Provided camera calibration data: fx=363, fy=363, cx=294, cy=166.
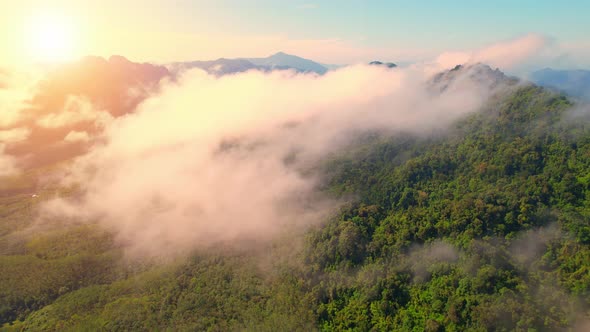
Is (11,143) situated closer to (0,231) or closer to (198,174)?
(0,231)

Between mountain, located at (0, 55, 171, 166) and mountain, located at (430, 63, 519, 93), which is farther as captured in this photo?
mountain, located at (0, 55, 171, 166)

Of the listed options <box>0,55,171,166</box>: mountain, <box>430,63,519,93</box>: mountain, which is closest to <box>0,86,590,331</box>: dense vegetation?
<box>430,63,519,93</box>: mountain

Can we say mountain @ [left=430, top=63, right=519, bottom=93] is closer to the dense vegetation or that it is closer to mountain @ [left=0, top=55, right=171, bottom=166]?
the dense vegetation

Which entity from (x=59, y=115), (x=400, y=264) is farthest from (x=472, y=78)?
(x=59, y=115)

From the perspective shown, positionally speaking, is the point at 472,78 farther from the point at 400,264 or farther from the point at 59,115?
the point at 59,115

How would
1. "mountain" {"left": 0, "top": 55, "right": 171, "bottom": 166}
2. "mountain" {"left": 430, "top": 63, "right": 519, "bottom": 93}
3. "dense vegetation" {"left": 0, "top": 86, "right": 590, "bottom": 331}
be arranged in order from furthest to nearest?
"mountain" {"left": 0, "top": 55, "right": 171, "bottom": 166} < "mountain" {"left": 430, "top": 63, "right": 519, "bottom": 93} < "dense vegetation" {"left": 0, "top": 86, "right": 590, "bottom": 331}

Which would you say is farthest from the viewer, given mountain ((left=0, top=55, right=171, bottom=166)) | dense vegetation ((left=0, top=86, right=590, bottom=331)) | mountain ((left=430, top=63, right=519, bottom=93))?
mountain ((left=0, top=55, right=171, bottom=166))

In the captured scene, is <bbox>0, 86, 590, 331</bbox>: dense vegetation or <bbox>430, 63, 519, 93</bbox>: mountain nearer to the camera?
<bbox>0, 86, 590, 331</bbox>: dense vegetation

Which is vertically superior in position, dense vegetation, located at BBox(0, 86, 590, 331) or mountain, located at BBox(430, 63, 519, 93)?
mountain, located at BBox(430, 63, 519, 93)

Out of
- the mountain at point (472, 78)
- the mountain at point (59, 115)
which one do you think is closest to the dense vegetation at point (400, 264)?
the mountain at point (472, 78)

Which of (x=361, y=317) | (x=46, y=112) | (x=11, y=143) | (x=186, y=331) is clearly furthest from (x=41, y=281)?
(x=46, y=112)
